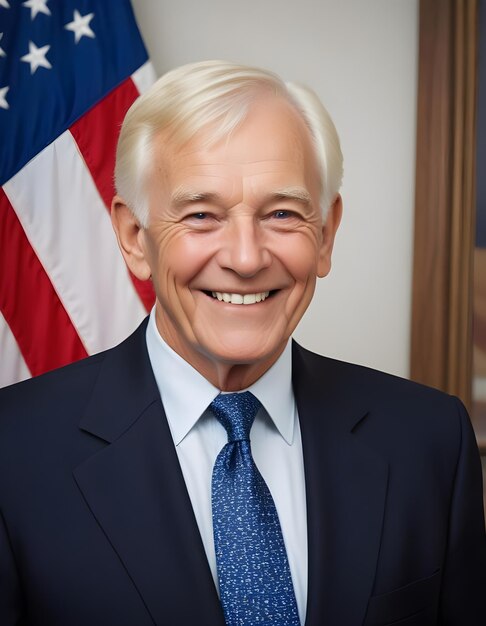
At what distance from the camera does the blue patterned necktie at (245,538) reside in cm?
142

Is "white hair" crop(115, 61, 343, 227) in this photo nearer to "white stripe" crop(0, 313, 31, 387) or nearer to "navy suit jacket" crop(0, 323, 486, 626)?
"navy suit jacket" crop(0, 323, 486, 626)

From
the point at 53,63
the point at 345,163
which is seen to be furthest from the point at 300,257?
the point at 345,163

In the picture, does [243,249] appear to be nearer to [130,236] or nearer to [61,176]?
[130,236]

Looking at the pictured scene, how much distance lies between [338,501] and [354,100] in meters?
1.98

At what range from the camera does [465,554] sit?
1.68 m

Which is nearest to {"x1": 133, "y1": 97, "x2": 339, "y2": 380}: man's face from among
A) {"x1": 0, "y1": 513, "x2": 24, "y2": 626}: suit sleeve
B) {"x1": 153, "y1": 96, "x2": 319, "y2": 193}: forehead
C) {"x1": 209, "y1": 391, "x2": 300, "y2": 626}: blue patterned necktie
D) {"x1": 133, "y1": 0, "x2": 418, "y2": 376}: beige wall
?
{"x1": 153, "y1": 96, "x2": 319, "y2": 193}: forehead

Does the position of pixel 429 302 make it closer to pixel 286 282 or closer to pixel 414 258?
pixel 414 258

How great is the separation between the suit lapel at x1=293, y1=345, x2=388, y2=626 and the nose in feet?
1.22

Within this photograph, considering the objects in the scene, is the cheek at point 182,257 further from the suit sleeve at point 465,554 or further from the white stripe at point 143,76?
the white stripe at point 143,76

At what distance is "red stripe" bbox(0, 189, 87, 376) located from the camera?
2.71m

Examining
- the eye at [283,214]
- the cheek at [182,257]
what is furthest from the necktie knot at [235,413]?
the eye at [283,214]

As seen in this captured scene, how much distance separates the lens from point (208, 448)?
153 centimetres

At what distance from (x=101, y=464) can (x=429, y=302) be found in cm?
206

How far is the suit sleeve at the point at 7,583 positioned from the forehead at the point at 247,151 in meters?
0.65
